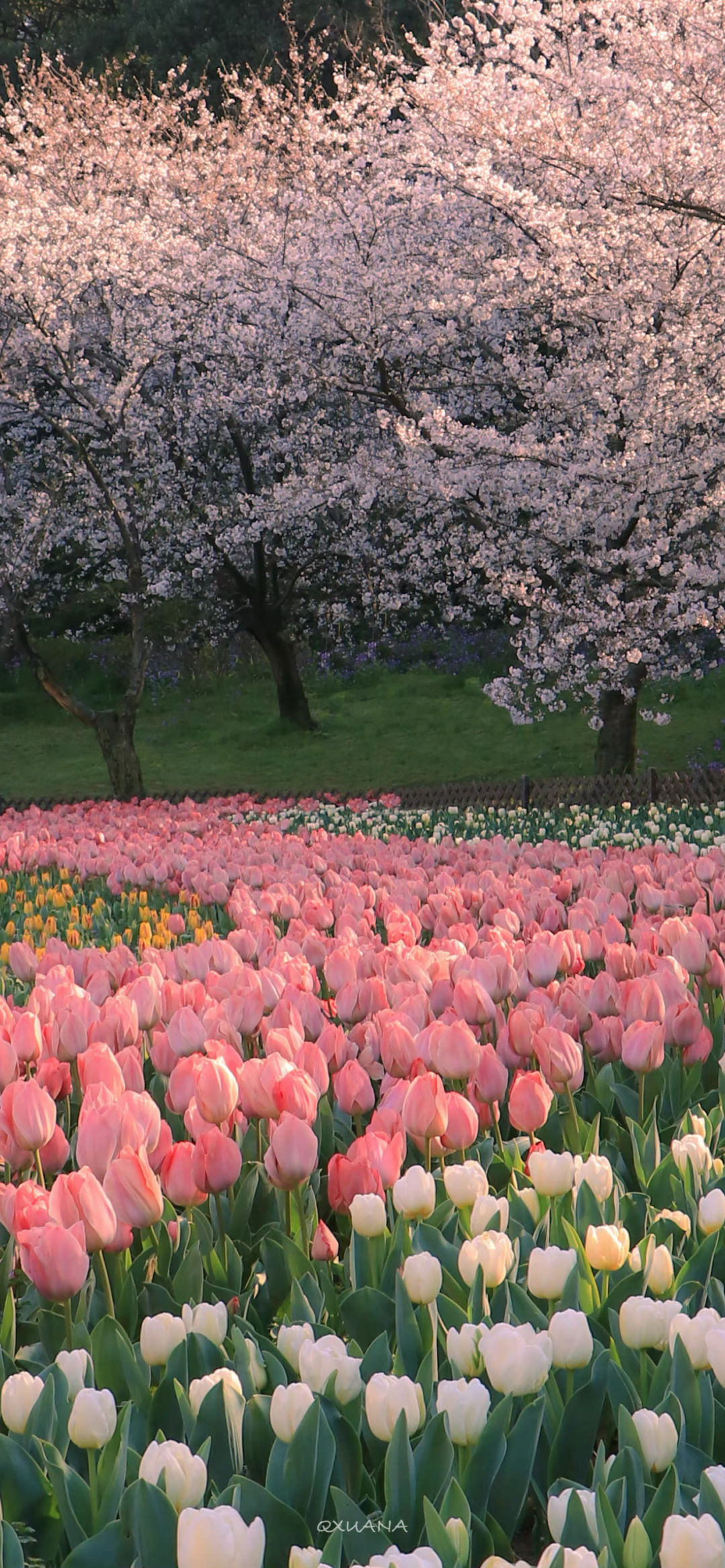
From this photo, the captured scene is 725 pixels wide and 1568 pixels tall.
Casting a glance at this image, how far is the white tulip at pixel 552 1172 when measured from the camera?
6.61ft

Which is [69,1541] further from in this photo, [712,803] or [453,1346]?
[712,803]

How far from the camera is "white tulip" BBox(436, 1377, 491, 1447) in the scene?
4.89 feet

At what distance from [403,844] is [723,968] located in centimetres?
383

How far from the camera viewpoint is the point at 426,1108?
217 centimetres

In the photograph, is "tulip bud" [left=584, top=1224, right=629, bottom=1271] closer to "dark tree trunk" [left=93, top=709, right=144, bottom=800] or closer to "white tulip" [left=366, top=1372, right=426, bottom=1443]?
"white tulip" [left=366, top=1372, right=426, bottom=1443]

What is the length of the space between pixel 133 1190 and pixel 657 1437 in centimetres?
81

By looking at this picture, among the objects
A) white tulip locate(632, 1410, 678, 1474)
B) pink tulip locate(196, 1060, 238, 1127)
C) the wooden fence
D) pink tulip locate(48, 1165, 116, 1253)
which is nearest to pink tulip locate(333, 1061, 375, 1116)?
pink tulip locate(196, 1060, 238, 1127)

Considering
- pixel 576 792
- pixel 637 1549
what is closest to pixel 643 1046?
Result: pixel 637 1549

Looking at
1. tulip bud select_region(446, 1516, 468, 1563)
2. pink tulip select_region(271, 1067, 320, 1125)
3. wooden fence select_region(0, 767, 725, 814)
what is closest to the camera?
tulip bud select_region(446, 1516, 468, 1563)

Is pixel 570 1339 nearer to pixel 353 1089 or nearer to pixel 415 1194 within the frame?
pixel 415 1194

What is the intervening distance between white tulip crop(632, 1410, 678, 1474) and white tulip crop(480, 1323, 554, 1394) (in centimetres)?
13

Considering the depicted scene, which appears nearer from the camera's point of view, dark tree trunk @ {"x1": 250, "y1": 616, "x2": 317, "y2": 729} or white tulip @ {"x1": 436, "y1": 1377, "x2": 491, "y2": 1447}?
white tulip @ {"x1": 436, "y1": 1377, "x2": 491, "y2": 1447}

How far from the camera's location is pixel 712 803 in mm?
10617

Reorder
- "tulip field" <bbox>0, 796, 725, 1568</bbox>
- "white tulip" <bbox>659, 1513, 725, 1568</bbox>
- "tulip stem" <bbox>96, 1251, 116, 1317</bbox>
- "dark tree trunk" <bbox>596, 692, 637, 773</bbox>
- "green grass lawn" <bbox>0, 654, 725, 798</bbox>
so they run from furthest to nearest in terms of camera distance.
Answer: "green grass lawn" <bbox>0, 654, 725, 798</bbox>, "dark tree trunk" <bbox>596, 692, 637, 773</bbox>, "tulip stem" <bbox>96, 1251, 116, 1317</bbox>, "tulip field" <bbox>0, 796, 725, 1568</bbox>, "white tulip" <bbox>659, 1513, 725, 1568</bbox>
